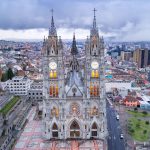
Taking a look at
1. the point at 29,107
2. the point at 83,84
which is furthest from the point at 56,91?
the point at 29,107

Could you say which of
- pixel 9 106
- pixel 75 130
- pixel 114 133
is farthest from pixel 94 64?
pixel 9 106

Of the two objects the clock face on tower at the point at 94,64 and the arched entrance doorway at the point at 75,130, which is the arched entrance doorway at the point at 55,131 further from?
the clock face on tower at the point at 94,64

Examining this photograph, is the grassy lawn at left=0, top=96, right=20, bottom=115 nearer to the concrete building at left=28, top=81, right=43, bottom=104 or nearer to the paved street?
the concrete building at left=28, top=81, right=43, bottom=104

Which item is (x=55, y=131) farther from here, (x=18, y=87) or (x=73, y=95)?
(x=18, y=87)

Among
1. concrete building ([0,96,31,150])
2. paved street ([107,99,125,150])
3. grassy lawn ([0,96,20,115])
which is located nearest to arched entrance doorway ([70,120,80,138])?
paved street ([107,99,125,150])

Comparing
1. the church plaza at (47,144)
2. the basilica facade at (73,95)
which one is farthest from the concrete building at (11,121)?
the basilica facade at (73,95)
